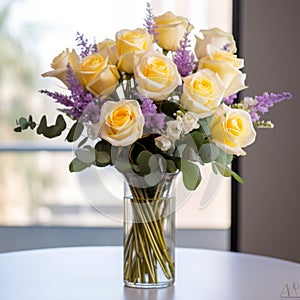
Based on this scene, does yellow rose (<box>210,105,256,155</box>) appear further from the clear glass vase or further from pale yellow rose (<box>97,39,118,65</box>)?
pale yellow rose (<box>97,39,118,65</box>)

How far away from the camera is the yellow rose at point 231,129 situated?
4.78 feet

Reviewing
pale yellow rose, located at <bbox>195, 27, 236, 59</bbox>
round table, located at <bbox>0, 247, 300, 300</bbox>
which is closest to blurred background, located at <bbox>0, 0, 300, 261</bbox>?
round table, located at <bbox>0, 247, 300, 300</bbox>

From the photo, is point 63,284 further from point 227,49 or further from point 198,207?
point 227,49

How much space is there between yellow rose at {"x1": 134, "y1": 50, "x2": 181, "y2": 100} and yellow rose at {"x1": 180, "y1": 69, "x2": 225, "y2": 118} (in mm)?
25

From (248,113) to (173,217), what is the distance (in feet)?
0.84

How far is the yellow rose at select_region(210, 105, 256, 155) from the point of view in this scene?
1457 mm

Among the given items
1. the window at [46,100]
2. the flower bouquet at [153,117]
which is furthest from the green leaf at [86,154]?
the window at [46,100]

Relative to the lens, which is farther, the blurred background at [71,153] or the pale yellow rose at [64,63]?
the blurred background at [71,153]

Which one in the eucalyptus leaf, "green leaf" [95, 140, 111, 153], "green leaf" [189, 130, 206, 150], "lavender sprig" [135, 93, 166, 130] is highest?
"lavender sprig" [135, 93, 166, 130]

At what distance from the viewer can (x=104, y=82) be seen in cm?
146

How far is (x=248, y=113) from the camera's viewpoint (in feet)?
4.91

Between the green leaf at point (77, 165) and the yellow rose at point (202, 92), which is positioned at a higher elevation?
the yellow rose at point (202, 92)

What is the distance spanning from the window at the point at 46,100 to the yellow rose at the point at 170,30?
1805mm

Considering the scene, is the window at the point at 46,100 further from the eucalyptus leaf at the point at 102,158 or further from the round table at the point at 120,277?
the eucalyptus leaf at the point at 102,158
